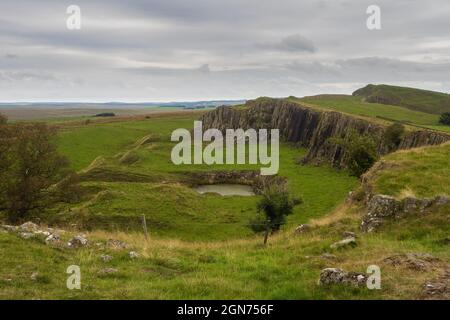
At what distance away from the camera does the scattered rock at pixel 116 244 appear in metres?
20.0

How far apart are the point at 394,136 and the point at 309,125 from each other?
40366mm

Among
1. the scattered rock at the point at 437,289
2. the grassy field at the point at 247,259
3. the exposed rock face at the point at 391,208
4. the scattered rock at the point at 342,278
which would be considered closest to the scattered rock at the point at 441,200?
the exposed rock face at the point at 391,208

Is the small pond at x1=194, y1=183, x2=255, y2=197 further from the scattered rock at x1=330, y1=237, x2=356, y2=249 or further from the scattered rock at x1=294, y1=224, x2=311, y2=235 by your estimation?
the scattered rock at x1=330, y1=237, x2=356, y2=249

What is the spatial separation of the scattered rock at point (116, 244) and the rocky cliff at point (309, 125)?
5136cm

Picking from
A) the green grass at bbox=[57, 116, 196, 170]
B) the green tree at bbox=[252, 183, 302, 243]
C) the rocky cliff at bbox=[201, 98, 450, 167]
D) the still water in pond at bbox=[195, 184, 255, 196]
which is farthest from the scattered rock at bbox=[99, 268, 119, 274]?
the green grass at bbox=[57, 116, 196, 170]

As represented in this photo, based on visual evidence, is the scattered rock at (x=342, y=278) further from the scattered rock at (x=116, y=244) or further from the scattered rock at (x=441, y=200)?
the scattered rock at (x=441, y=200)

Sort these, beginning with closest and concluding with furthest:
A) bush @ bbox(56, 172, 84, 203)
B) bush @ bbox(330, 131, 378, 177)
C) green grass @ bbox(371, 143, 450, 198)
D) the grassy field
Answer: the grassy field < green grass @ bbox(371, 143, 450, 198) < bush @ bbox(56, 172, 84, 203) < bush @ bbox(330, 131, 378, 177)

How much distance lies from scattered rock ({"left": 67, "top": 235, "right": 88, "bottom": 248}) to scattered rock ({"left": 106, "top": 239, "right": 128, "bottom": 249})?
1.02 meters

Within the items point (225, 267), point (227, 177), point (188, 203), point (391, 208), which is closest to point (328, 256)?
point (225, 267)

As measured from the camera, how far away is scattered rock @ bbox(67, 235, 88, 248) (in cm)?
1963

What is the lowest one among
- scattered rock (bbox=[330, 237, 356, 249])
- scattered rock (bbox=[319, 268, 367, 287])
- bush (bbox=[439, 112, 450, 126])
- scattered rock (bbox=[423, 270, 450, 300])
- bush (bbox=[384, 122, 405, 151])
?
scattered rock (bbox=[330, 237, 356, 249])

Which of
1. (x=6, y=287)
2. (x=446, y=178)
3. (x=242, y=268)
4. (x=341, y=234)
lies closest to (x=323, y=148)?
(x=446, y=178)

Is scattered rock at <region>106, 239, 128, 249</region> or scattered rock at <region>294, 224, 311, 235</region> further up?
scattered rock at <region>106, 239, 128, 249</region>
